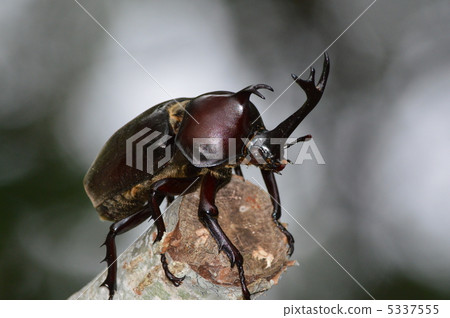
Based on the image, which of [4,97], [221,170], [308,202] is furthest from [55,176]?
[308,202]

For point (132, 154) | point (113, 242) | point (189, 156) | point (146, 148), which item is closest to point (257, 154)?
point (189, 156)

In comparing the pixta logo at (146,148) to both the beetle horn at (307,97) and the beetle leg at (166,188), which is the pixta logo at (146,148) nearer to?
the beetle leg at (166,188)

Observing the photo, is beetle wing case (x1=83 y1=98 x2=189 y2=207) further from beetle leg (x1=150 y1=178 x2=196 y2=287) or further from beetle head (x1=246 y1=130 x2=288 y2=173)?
beetle head (x1=246 y1=130 x2=288 y2=173)

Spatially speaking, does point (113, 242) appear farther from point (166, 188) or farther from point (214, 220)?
point (214, 220)

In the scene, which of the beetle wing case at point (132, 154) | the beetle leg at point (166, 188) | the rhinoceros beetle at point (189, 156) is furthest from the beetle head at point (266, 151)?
the beetle wing case at point (132, 154)

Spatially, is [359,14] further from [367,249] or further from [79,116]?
[79,116]
